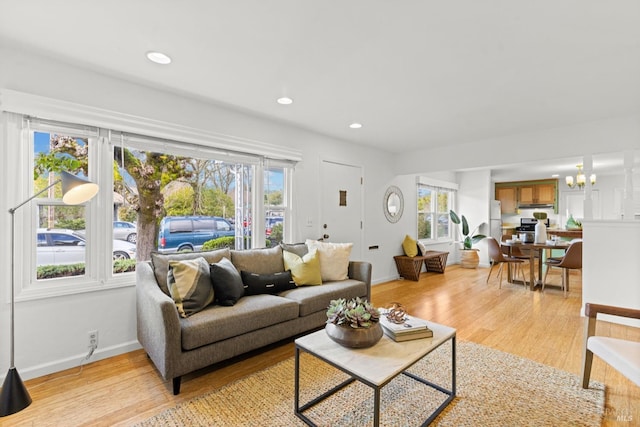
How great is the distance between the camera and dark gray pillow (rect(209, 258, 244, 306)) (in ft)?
8.02

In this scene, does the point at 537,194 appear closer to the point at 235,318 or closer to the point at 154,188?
the point at 235,318

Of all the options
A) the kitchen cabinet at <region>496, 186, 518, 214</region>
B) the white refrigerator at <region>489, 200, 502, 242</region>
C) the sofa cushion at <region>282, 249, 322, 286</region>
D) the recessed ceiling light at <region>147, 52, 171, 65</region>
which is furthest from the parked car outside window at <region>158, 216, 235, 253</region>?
the kitchen cabinet at <region>496, 186, 518, 214</region>

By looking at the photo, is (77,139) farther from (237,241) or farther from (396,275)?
(396,275)

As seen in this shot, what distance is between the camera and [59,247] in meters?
2.33

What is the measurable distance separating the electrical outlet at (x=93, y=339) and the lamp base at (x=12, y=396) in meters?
0.60

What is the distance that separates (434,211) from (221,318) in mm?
5663

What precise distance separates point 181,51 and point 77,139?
1.18 meters

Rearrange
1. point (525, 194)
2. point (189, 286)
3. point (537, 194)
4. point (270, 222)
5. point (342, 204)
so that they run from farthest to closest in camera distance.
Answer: point (525, 194)
point (537, 194)
point (342, 204)
point (270, 222)
point (189, 286)

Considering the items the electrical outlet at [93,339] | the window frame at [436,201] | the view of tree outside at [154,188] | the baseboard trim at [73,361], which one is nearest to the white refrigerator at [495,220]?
the window frame at [436,201]

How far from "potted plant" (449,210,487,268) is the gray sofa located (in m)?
4.39

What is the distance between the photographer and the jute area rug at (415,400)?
1.73 meters

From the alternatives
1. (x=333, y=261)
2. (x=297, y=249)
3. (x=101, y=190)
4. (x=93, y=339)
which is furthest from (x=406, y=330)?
(x=101, y=190)

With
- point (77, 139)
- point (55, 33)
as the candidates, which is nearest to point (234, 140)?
point (77, 139)

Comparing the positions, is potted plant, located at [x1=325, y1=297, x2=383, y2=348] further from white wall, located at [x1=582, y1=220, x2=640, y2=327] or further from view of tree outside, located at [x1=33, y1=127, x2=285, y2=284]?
white wall, located at [x1=582, y1=220, x2=640, y2=327]
